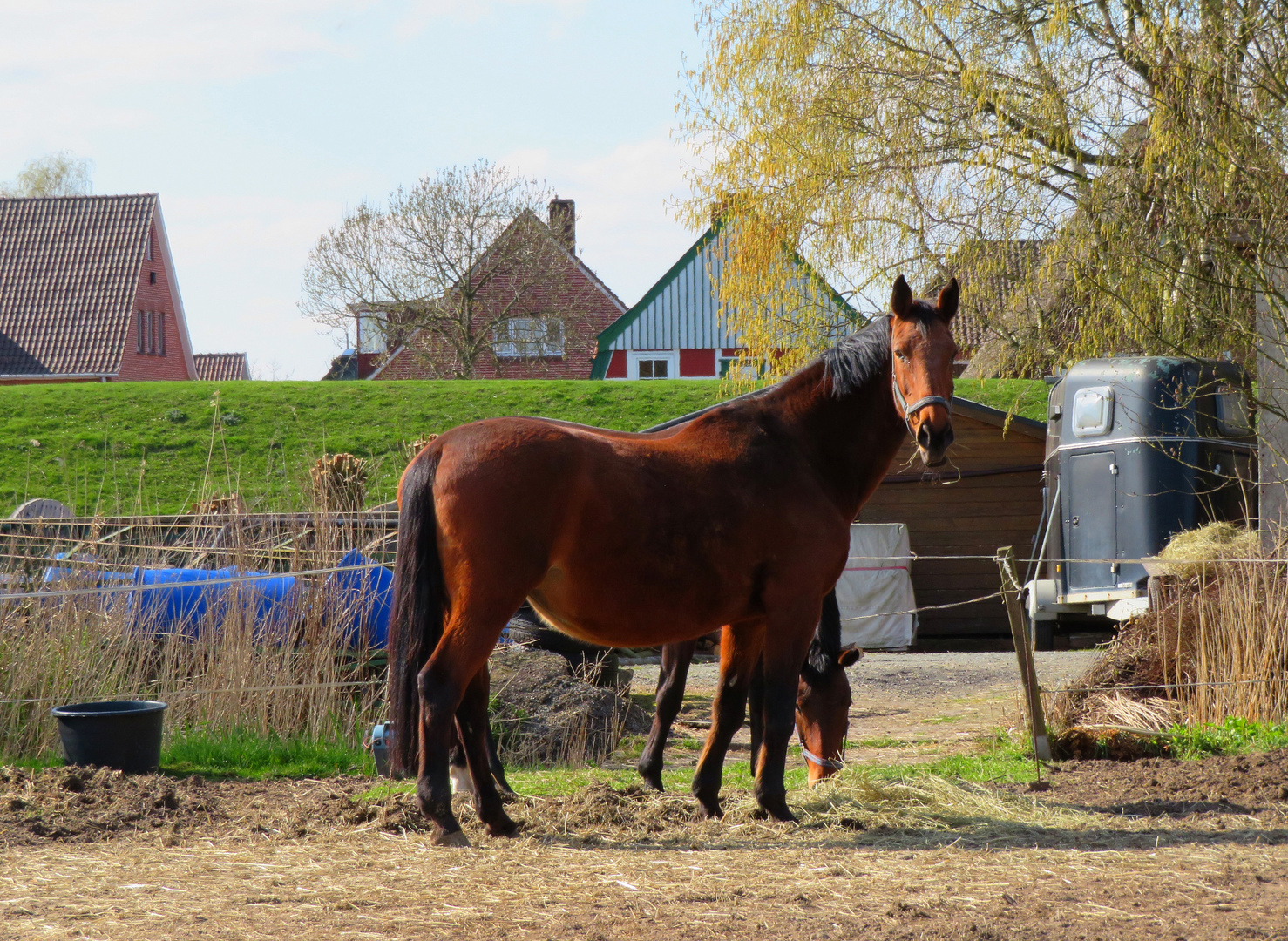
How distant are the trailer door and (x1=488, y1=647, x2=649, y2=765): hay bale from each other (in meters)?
4.80

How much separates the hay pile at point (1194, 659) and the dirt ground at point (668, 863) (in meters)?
0.87

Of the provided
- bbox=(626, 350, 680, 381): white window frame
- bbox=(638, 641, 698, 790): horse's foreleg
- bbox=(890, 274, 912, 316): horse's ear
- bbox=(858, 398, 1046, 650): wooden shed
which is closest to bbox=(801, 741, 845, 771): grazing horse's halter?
bbox=(638, 641, 698, 790): horse's foreleg

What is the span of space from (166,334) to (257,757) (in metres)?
32.1

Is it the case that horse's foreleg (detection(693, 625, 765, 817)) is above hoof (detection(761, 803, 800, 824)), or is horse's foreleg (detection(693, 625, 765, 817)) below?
above

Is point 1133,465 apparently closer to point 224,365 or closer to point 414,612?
point 414,612

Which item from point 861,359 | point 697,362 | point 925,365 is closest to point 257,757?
point 861,359

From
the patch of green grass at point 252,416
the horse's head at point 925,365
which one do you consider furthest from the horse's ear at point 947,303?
the patch of green grass at point 252,416

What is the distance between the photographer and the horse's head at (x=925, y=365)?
440cm

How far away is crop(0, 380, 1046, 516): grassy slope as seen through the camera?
18328mm

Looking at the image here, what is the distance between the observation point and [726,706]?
4930mm

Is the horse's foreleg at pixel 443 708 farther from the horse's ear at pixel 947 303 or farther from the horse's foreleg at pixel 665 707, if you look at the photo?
the horse's ear at pixel 947 303

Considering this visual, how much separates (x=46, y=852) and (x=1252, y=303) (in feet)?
25.4

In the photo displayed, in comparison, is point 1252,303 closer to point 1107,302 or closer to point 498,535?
point 1107,302

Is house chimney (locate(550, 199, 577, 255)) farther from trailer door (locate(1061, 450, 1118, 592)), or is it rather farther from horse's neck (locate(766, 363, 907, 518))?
horse's neck (locate(766, 363, 907, 518))
